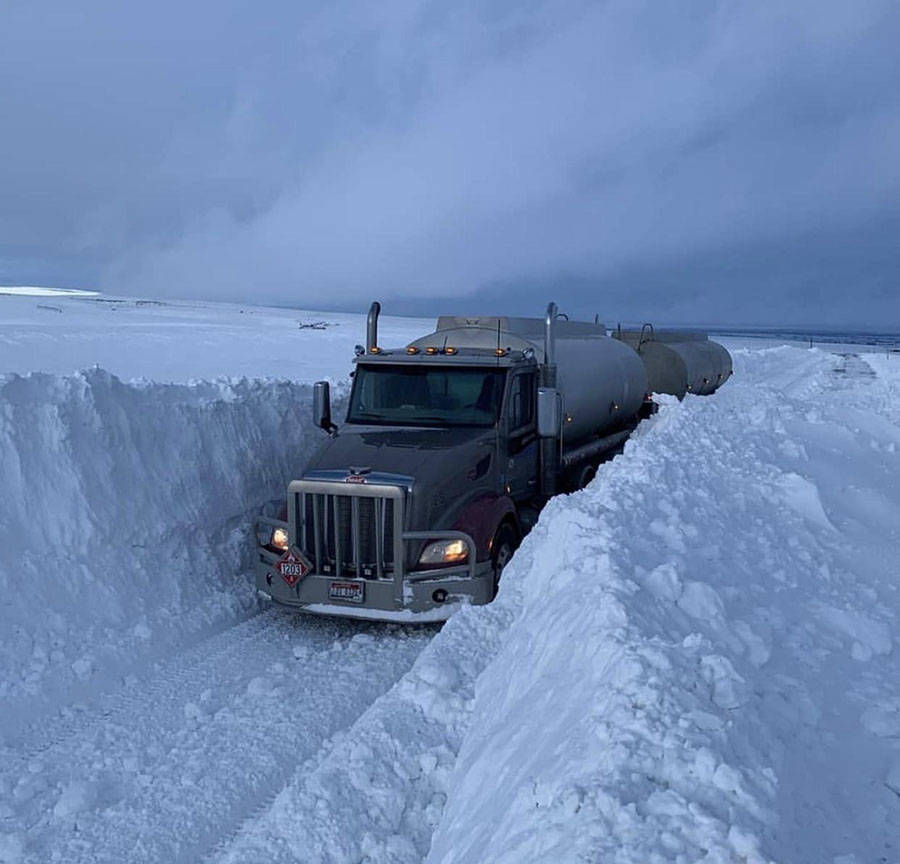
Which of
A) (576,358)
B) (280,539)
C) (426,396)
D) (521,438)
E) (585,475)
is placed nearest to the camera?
(280,539)

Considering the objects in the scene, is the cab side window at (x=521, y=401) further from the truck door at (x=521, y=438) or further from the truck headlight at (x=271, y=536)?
the truck headlight at (x=271, y=536)

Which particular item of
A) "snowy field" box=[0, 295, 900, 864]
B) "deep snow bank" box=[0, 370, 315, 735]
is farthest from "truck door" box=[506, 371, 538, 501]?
"deep snow bank" box=[0, 370, 315, 735]

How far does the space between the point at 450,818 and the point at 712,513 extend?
4.43 meters

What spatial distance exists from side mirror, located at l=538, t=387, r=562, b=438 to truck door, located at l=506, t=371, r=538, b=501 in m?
0.35

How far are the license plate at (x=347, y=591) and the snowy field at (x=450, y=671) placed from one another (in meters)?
0.38

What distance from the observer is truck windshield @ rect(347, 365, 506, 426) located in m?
9.84

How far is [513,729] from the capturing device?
4965mm

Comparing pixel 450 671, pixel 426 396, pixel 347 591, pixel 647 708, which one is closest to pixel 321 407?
pixel 426 396

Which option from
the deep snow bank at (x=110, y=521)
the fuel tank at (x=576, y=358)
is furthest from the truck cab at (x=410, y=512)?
the fuel tank at (x=576, y=358)

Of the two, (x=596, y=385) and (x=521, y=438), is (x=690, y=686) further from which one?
(x=596, y=385)

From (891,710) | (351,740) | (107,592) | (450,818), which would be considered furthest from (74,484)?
(891,710)

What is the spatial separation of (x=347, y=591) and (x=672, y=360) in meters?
11.5

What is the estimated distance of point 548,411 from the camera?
9.80 m

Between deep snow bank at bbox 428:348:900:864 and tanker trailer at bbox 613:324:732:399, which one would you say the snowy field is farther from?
tanker trailer at bbox 613:324:732:399
